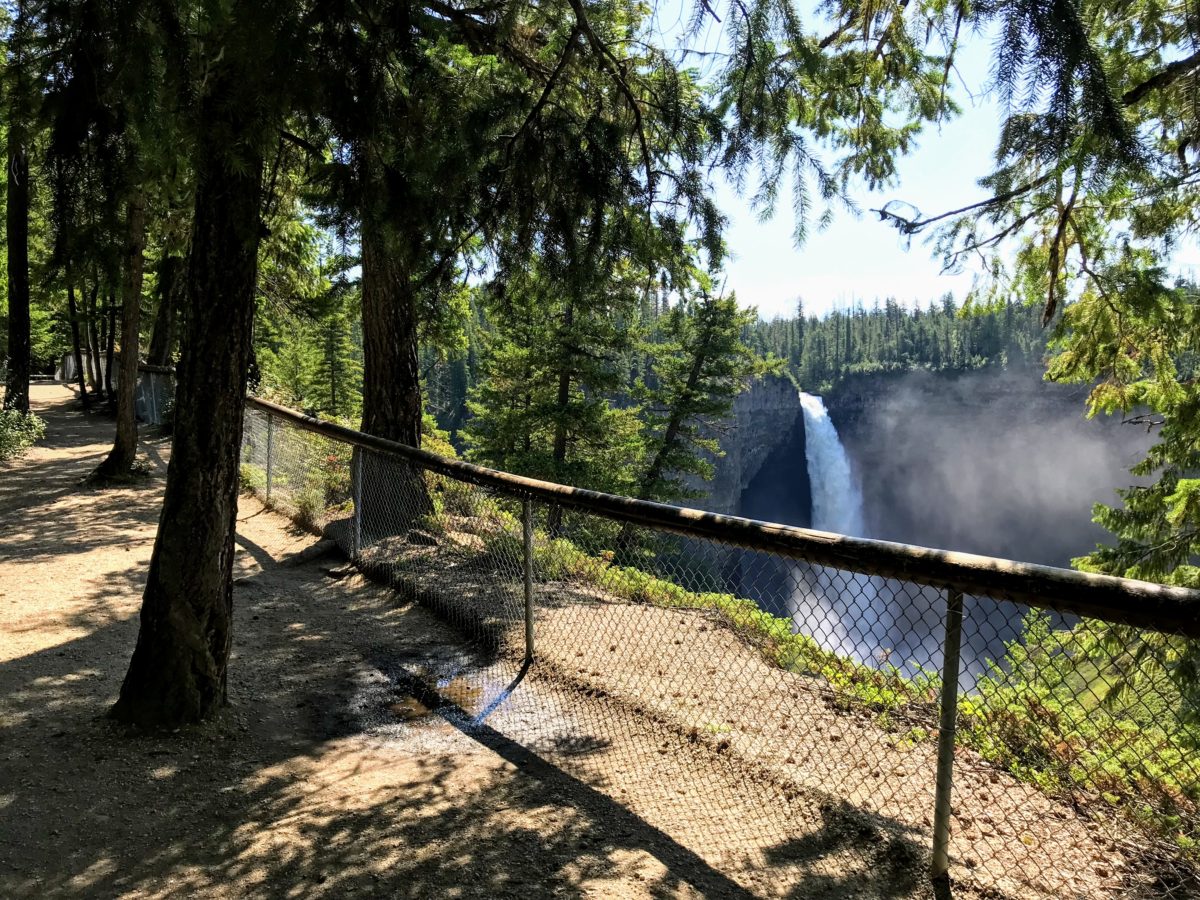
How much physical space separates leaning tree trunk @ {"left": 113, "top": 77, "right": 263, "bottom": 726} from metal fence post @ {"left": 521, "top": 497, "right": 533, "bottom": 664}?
149 centimetres

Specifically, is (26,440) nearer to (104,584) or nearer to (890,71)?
(104,584)

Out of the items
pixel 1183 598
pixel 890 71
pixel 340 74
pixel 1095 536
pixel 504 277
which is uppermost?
pixel 890 71

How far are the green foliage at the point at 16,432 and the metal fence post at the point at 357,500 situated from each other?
27.4 feet

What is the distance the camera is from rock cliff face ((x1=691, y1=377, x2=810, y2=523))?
83.5 m

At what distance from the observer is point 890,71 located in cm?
531

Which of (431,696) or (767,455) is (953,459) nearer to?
(767,455)

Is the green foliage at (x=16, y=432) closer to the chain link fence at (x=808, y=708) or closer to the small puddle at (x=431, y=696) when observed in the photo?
the chain link fence at (x=808, y=708)

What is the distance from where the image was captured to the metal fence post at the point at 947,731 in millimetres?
2439

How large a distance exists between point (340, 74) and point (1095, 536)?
243 feet

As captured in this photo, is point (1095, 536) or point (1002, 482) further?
point (1002, 482)

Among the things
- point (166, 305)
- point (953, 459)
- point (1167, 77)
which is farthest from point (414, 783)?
point (953, 459)

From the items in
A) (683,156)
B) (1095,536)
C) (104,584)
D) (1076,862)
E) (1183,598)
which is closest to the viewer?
(1183,598)

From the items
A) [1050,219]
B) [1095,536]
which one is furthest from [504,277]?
[1095,536]

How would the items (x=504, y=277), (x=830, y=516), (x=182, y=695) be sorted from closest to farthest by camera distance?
1. (x=182, y=695)
2. (x=504, y=277)
3. (x=830, y=516)
